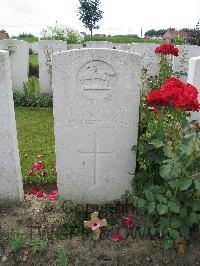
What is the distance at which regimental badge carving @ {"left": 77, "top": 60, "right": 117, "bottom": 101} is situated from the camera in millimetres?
3227

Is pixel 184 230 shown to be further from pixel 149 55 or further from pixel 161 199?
pixel 149 55

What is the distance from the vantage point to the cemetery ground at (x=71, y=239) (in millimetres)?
2945

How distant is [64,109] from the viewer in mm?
3355

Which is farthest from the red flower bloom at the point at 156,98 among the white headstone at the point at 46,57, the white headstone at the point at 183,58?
the white headstone at the point at 46,57

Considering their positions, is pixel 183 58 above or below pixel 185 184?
above

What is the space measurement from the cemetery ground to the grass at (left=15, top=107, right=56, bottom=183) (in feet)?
2.46

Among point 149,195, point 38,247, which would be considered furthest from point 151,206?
point 38,247

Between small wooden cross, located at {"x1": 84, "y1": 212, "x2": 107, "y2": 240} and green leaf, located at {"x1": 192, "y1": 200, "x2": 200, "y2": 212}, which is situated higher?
green leaf, located at {"x1": 192, "y1": 200, "x2": 200, "y2": 212}

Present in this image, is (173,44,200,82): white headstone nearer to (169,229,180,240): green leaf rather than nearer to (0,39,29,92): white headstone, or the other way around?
(0,39,29,92): white headstone

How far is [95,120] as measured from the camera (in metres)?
3.40

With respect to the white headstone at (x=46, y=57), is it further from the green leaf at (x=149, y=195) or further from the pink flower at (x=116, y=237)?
the green leaf at (x=149, y=195)

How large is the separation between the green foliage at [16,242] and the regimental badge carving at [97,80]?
1419 mm

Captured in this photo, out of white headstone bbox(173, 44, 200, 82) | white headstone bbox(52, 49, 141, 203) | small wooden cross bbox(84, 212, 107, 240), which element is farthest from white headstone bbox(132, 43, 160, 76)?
small wooden cross bbox(84, 212, 107, 240)

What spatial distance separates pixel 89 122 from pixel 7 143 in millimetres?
848
